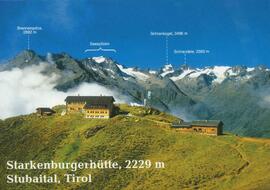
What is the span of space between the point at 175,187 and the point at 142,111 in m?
44.8

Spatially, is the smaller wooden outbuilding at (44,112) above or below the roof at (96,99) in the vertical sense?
below

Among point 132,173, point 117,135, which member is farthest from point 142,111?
point 132,173

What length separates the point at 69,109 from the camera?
128 metres

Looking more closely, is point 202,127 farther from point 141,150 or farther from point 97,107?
point 97,107

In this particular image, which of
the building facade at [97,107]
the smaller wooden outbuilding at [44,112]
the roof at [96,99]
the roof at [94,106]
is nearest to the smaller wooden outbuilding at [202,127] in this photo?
the building facade at [97,107]

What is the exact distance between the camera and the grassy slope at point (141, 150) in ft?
277

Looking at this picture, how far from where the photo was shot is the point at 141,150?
98.8m

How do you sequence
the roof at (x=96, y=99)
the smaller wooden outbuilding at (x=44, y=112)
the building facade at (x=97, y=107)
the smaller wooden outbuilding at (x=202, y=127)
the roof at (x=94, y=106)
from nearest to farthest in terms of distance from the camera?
1. the smaller wooden outbuilding at (x=202, y=127)
2. the building facade at (x=97, y=107)
3. the roof at (x=94, y=106)
4. the roof at (x=96, y=99)
5. the smaller wooden outbuilding at (x=44, y=112)

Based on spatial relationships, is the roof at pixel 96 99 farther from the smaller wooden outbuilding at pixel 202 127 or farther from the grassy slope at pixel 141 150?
the smaller wooden outbuilding at pixel 202 127

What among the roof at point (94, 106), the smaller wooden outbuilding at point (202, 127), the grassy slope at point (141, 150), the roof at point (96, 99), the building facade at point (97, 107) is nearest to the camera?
the grassy slope at point (141, 150)

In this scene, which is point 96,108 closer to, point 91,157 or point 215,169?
point 91,157

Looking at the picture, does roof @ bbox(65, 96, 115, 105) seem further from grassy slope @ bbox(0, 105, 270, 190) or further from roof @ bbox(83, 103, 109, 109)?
grassy slope @ bbox(0, 105, 270, 190)

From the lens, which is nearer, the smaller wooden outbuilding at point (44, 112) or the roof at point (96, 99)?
the roof at point (96, 99)

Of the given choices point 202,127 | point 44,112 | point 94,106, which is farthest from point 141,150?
point 44,112
